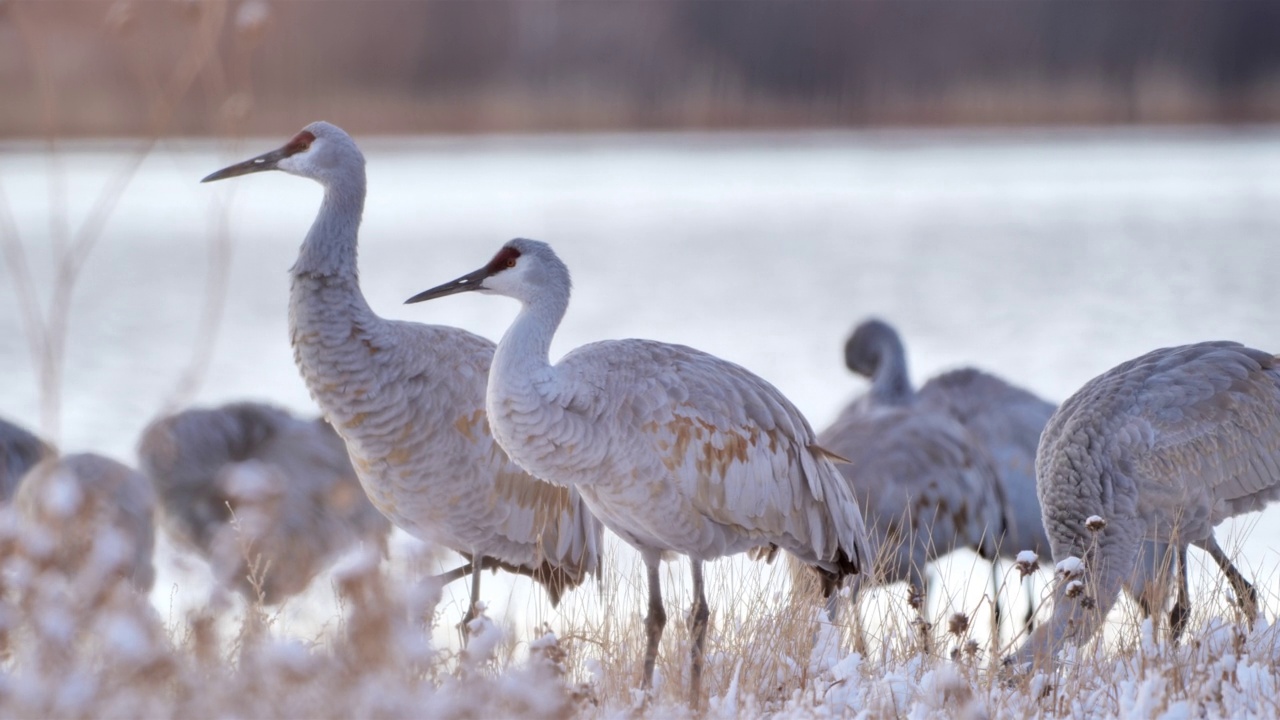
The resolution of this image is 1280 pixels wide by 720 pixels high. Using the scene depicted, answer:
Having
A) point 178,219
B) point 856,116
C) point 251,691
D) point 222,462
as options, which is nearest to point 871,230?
point 856,116

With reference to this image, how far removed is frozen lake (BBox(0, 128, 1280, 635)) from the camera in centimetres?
1169

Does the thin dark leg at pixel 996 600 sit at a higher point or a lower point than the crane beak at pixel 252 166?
lower

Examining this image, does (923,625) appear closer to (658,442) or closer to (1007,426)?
(658,442)

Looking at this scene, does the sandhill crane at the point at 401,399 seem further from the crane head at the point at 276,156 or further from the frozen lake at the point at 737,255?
the frozen lake at the point at 737,255

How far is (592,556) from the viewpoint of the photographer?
203 inches

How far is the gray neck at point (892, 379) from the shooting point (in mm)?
7492

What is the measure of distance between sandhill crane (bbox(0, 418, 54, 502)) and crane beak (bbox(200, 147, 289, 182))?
1.95 m

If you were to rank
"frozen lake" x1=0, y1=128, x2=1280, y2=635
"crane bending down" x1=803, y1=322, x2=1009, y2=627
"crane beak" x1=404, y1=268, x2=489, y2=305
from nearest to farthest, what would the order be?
"crane beak" x1=404, y1=268, x2=489, y2=305 → "crane bending down" x1=803, y1=322, x2=1009, y2=627 → "frozen lake" x1=0, y1=128, x2=1280, y2=635

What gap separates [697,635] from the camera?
423 centimetres

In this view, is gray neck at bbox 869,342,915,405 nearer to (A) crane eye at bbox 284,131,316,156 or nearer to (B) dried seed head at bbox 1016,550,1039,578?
(A) crane eye at bbox 284,131,316,156

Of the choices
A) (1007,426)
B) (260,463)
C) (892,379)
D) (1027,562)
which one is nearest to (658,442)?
(1027,562)

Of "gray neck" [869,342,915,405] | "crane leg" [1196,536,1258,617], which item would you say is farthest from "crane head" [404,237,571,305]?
"gray neck" [869,342,915,405]

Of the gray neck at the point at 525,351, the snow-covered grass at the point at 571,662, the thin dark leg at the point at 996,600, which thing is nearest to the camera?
the snow-covered grass at the point at 571,662

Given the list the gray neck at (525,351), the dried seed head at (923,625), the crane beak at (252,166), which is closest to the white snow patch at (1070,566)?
the dried seed head at (923,625)
